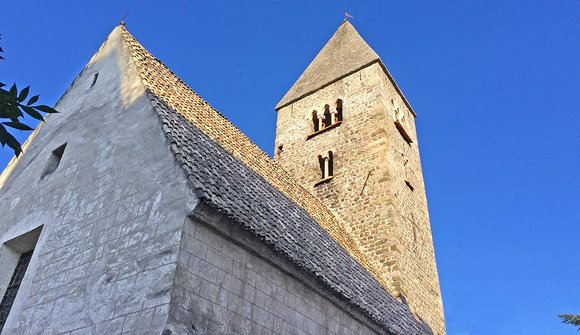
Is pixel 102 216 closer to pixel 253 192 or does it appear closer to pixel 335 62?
pixel 253 192

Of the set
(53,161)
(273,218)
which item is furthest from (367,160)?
(53,161)

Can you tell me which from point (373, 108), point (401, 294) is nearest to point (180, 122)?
point (401, 294)

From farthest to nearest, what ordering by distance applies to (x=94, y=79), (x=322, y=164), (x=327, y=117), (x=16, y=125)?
1. (x=327, y=117)
2. (x=322, y=164)
3. (x=94, y=79)
4. (x=16, y=125)

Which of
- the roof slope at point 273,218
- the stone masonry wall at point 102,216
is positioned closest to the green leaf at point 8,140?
the stone masonry wall at point 102,216

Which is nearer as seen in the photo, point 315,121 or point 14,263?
point 14,263

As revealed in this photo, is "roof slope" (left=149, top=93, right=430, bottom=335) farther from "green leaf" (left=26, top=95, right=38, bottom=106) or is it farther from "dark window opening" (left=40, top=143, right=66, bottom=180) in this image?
"green leaf" (left=26, top=95, right=38, bottom=106)

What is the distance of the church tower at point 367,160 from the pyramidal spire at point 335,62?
0.06 m

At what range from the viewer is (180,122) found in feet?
27.8

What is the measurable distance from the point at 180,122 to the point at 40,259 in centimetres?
308

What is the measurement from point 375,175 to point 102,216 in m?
10.6

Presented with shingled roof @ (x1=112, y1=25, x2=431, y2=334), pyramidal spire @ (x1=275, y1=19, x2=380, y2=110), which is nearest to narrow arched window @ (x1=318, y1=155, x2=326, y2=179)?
pyramidal spire @ (x1=275, y1=19, x2=380, y2=110)

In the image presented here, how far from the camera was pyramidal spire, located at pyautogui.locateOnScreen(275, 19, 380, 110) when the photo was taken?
20.4 m

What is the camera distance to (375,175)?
1603cm

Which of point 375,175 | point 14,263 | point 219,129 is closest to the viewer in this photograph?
point 14,263
